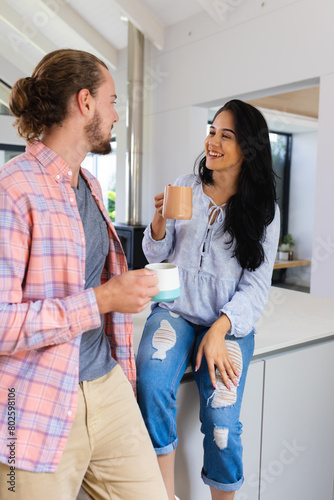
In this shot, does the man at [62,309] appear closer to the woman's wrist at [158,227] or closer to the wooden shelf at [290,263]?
the woman's wrist at [158,227]

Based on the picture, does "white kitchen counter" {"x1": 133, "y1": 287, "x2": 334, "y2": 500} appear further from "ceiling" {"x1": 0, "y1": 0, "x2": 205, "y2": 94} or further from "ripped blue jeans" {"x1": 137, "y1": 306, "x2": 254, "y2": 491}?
"ceiling" {"x1": 0, "y1": 0, "x2": 205, "y2": 94}

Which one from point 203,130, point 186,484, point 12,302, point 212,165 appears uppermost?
point 203,130

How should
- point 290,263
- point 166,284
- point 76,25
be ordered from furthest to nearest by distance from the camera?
point 290,263, point 76,25, point 166,284

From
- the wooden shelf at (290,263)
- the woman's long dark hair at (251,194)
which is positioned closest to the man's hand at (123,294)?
the woman's long dark hair at (251,194)

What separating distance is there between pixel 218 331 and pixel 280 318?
2.25 ft

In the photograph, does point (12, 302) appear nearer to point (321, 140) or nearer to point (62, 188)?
point (62, 188)

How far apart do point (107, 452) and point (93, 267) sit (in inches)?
17.3

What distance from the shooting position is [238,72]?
181 inches

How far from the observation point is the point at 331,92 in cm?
373

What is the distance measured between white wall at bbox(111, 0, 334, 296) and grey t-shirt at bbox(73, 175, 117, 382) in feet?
9.74

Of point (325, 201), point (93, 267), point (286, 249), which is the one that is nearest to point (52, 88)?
point (93, 267)

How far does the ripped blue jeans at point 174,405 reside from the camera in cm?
129

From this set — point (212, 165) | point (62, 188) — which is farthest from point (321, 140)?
point (62, 188)

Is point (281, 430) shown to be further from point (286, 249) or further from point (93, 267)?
point (286, 249)
